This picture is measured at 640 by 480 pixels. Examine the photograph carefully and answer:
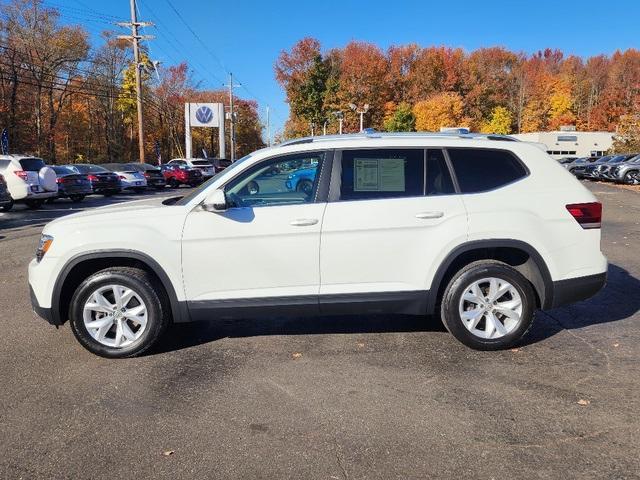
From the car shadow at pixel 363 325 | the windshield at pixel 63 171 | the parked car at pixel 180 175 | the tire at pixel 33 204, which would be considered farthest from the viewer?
the parked car at pixel 180 175

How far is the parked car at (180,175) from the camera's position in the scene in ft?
103

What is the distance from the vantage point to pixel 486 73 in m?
84.2

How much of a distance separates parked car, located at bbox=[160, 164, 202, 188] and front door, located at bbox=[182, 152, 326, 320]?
92.4 feet

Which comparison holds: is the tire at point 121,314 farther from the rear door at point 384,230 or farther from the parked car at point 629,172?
the parked car at point 629,172

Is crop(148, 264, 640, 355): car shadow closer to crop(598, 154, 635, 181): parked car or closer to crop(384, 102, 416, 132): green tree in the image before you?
crop(598, 154, 635, 181): parked car

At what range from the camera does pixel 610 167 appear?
1191 inches

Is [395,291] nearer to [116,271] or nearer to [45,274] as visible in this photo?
[116,271]

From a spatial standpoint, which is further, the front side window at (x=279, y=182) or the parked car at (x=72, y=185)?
the parked car at (x=72, y=185)

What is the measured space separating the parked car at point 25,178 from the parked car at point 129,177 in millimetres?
7641

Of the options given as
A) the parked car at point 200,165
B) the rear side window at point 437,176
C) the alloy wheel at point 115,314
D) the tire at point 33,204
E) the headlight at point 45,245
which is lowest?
the alloy wheel at point 115,314

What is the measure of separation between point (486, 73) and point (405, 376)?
88480mm

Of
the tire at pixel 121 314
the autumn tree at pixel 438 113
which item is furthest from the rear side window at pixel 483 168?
the autumn tree at pixel 438 113

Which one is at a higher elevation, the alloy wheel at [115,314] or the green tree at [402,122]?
the green tree at [402,122]

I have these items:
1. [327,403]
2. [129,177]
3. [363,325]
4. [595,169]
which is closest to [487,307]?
[363,325]
